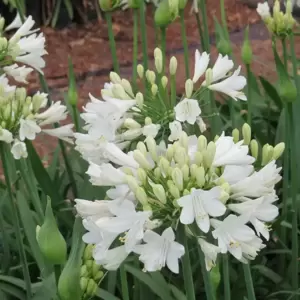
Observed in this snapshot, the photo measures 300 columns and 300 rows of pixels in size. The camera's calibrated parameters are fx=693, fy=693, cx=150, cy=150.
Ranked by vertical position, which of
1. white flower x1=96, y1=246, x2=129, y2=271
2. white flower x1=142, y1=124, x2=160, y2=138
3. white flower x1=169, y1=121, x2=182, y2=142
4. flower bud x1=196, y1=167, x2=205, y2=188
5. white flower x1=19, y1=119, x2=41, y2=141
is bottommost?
white flower x1=19, y1=119, x2=41, y2=141

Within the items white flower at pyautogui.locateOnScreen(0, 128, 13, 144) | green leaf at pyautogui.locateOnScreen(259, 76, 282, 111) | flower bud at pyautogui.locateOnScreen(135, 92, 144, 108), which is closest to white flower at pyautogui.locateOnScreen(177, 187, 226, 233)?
flower bud at pyautogui.locateOnScreen(135, 92, 144, 108)

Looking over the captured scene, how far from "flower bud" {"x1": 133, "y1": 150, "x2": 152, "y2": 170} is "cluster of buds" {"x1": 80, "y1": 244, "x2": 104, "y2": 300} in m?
0.16

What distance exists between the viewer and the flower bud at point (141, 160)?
89 centimetres

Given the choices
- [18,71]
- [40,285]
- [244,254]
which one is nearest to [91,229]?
[244,254]

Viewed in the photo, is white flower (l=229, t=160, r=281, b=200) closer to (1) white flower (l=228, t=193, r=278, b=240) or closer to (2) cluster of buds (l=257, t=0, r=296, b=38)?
(1) white flower (l=228, t=193, r=278, b=240)

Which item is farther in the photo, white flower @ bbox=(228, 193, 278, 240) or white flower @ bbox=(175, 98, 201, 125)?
white flower @ bbox=(175, 98, 201, 125)

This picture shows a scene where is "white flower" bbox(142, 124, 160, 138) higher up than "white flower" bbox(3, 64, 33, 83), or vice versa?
"white flower" bbox(142, 124, 160, 138)

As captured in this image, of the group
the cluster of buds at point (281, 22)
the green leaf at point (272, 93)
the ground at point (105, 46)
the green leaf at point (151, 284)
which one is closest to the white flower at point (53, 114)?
the green leaf at point (151, 284)

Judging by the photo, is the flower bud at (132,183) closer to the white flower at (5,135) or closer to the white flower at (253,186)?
the white flower at (253,186)

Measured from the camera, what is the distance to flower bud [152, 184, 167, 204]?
0.85m

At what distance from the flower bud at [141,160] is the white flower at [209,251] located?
0.12 metres

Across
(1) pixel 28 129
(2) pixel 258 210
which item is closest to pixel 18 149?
(1) pixel 28 129

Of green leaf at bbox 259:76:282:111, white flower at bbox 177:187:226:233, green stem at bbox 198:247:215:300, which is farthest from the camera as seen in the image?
green leaf at bbox 259:76:282:111

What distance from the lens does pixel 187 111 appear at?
1103 mm
